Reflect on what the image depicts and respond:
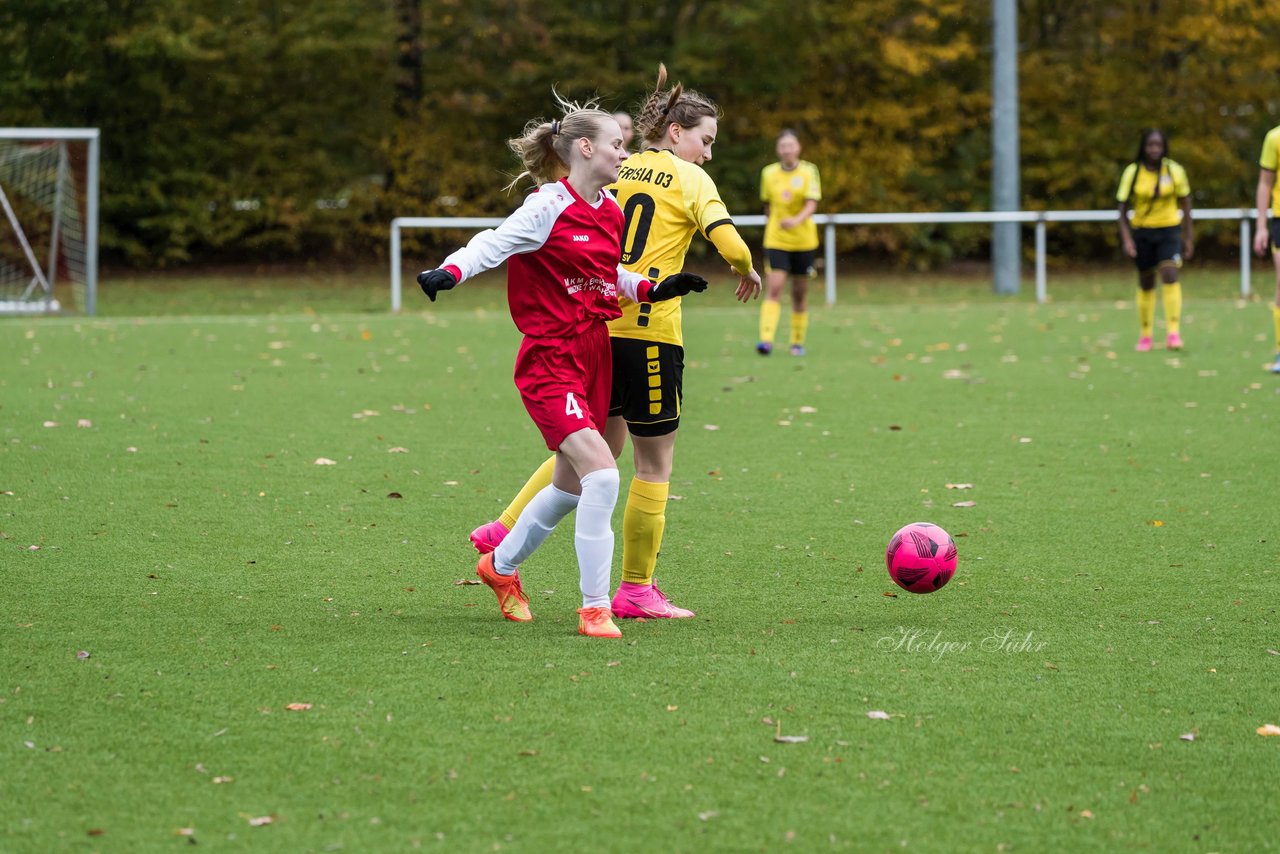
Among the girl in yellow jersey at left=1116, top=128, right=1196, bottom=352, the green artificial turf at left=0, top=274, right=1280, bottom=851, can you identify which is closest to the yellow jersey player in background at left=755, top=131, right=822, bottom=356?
the girl in yellow jersey at left=1116, top=128, right=1196, bottom=352

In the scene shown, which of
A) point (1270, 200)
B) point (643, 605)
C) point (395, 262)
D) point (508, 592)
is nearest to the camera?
point (508, 592)

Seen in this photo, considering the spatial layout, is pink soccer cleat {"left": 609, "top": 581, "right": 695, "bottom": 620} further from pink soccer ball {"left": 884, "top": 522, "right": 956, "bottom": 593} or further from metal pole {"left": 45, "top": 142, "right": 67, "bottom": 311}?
metal pole {"left": 45, "top": 142, "right": 67, "bottom": 311}

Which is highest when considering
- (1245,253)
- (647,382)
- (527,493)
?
(1245,253)

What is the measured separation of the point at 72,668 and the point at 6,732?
572 millimetres

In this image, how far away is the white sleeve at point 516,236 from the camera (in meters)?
4.66

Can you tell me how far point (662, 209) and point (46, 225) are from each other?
57.7 ft

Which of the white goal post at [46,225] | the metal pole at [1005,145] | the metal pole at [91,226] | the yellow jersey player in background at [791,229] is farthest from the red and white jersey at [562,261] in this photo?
the metal pole at [1005,145]

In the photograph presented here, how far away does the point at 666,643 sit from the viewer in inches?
192

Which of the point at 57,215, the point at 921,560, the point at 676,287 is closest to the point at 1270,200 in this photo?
the point at 921,560

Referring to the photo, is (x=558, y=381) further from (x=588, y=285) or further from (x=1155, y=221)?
(x=1155, y=221)

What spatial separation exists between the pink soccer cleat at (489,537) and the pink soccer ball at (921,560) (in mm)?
1361

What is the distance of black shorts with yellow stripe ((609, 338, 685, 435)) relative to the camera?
5.26 metres

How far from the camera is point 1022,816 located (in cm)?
344

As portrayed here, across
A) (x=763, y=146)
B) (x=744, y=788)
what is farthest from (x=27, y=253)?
(x=744, y=788)
